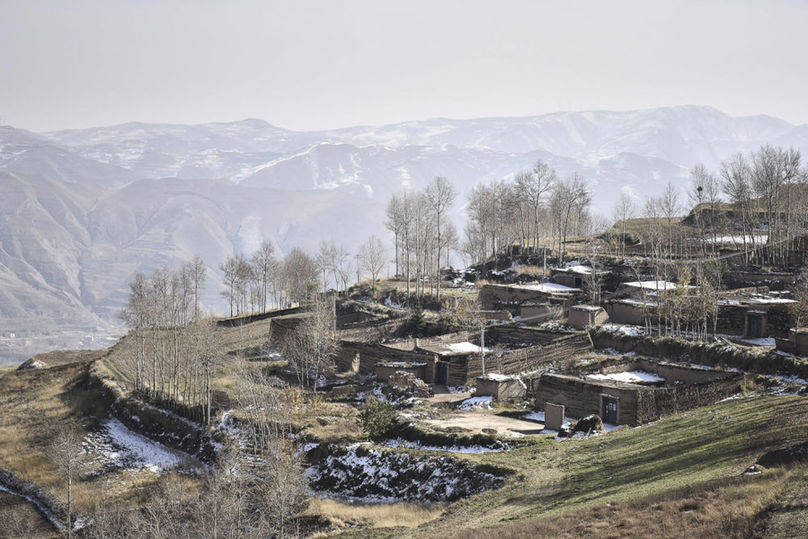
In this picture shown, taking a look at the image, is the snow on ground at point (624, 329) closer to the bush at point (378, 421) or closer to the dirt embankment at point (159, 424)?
the bush at point (378, 421)

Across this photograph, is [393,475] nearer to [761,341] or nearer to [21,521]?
[21,521]

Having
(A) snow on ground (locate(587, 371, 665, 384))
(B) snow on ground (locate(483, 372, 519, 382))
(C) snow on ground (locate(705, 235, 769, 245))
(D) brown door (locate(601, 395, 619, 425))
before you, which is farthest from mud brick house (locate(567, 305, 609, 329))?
(C) snow on ground (locate(705, 235, 769, 245))

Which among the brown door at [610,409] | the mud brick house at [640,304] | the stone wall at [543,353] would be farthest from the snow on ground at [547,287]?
the brown door at [610,409]

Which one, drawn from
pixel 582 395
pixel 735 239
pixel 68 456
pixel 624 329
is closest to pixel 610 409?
pixel 582 395

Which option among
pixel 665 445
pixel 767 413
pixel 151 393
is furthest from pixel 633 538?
pixel 151 393

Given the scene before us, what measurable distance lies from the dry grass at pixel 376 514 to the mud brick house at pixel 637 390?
13552mm

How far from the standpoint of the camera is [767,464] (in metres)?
21.0

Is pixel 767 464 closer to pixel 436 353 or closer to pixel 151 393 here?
pixel 436 353

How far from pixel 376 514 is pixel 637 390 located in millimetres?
15947

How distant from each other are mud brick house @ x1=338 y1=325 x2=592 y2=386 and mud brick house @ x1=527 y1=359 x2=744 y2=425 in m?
4.58

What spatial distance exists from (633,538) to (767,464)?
534 cm

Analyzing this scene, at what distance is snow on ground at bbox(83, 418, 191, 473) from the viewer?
43.0 meters

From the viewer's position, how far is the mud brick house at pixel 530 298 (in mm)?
62181

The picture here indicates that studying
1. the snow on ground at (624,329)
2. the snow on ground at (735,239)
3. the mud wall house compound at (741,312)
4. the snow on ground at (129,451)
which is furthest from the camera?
the snow on ground at (735,239)
